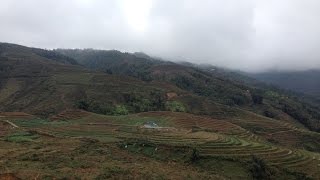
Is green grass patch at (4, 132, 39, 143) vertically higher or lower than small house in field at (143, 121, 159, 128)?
higher

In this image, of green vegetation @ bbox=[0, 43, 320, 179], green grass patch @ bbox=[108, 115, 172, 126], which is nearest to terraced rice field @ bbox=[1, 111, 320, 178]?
green grass patch @ bbox=[108, 115, 172, 126]

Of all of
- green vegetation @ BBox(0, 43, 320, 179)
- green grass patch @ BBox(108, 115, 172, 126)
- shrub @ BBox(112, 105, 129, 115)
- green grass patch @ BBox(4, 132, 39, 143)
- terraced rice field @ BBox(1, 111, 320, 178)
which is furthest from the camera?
shrub @ BBox(112, 105, 129, 115)

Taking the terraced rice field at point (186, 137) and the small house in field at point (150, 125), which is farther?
the small house in field at point (150, 125)

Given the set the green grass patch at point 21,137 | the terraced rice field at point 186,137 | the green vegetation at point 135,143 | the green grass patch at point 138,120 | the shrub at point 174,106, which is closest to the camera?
the green vegetation at point 135,143

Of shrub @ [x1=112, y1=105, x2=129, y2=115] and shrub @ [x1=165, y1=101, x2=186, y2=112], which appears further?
shrub @ [x1=165, y1=101, x2=186, y2=112]

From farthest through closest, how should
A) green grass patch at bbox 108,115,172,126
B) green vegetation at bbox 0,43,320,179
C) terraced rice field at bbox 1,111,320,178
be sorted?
green grass patch at bbox 108,115,172,126 < terraced rice field at bbox 1,111,320,178 < green vegetation at bbox 0,43,320,179

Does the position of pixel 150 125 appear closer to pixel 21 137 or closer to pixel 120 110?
pixel 21 137

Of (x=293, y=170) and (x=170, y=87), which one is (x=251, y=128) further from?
(x=170, y=87)

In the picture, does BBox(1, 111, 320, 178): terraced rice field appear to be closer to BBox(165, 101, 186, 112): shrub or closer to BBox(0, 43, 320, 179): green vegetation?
BBox(0, 43, 320, 179): green vegetation

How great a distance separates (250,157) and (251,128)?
54.5 meters

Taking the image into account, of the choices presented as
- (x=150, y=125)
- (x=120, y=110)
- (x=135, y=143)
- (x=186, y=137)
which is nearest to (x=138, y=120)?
(x=150, y=125)

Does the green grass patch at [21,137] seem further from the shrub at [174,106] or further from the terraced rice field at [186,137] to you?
the shrub at [174,106]

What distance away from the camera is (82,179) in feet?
137

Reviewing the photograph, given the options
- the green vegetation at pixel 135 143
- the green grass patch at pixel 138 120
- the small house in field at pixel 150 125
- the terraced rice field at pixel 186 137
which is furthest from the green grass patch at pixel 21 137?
the green grass patch at pixel 138 120
